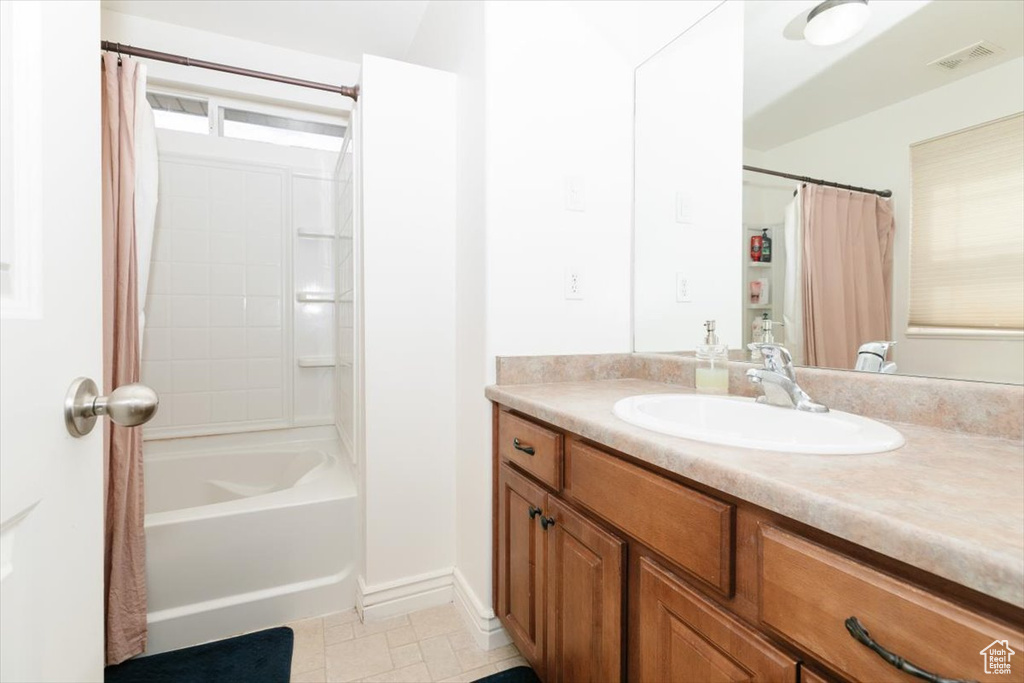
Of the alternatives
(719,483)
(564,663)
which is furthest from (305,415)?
(719,483)

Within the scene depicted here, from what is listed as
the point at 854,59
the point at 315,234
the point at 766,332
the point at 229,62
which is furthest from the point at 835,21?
the point at 229,62

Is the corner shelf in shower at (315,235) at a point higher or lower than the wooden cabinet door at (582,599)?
higher

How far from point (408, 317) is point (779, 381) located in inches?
46.7

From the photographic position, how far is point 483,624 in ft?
5.04

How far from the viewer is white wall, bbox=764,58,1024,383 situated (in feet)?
2.82

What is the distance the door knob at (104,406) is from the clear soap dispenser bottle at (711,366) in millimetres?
1272

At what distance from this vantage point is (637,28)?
164 cm

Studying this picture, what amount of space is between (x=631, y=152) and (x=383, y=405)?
130 cm

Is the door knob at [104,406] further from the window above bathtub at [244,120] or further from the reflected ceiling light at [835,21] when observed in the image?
the window above bathtub at [244,120]

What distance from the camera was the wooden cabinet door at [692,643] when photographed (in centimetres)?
64

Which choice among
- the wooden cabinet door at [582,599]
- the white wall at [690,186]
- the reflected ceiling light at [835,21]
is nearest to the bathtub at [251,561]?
the wooden cabinet door at [582,599]

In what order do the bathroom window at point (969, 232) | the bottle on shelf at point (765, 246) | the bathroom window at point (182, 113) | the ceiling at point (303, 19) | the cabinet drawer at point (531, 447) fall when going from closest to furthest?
the bathroom window at point (969, 232), the cabinet drawer at point (531, 447), the bottle on shelf at point (765, 246), the ceiling at point (303, 19), the bathroom window at point (182, 113)

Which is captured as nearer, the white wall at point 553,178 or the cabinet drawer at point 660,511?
the cabinet drawer at point 660,511

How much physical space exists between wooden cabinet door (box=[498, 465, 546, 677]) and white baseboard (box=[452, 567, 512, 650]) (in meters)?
0.10
